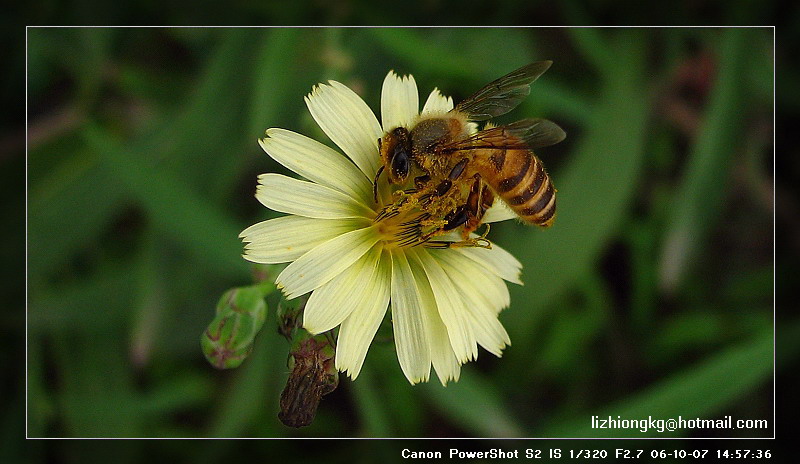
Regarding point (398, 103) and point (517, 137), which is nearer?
point (517, 137)

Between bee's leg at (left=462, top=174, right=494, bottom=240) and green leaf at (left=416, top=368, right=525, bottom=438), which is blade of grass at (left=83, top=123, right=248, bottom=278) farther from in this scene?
bee's leg at (left=462, top=174, right=494, bottom=240)

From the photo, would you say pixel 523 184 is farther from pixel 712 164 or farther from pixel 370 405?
pixel 712 164

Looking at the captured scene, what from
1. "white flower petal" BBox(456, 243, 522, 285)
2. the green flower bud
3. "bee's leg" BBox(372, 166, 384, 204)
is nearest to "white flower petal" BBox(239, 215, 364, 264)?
"bee's leg" BBox(372, 166, 384, 204)

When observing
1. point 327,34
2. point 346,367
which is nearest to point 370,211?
point 346,367

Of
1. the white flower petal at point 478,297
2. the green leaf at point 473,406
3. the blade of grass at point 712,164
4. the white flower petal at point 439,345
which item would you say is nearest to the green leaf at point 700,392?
the green leaf at point 473,406

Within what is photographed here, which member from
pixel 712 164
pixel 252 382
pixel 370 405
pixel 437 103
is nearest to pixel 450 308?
pixel 437 103

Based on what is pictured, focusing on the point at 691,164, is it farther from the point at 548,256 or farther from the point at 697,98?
the point at 548,256
